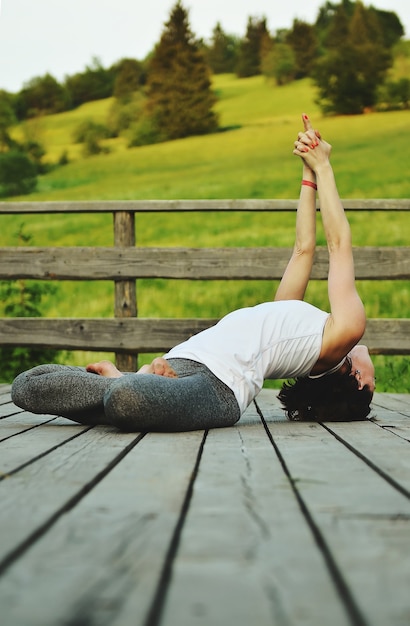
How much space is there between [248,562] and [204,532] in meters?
0.20

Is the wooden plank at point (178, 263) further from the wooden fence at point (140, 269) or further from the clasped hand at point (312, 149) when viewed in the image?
the clasped hand at point (312, 149)

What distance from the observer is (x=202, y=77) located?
42.8 metres

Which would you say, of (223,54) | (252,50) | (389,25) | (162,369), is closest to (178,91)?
(252,50)

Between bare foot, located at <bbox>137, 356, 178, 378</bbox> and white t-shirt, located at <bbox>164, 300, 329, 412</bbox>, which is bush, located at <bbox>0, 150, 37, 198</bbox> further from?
bare foot, located at <bbox>137, 356, 178, 378</bbox>

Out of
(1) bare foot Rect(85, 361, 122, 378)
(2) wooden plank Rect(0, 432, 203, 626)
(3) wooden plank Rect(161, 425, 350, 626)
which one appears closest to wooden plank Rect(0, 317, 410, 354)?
(1) bare foot Rect(85, 361, 122, 378)

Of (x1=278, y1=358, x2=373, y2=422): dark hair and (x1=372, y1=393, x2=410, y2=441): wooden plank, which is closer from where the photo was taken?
(x1=372, y1=393, x2=410, y2=441): wooden plank

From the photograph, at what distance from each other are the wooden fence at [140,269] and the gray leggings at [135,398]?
2173mm

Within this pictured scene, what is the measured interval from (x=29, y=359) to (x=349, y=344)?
10.2 ft

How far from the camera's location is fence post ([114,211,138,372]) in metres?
5.45

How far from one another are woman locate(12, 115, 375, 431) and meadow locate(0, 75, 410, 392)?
244 cm

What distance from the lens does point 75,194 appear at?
2836cm

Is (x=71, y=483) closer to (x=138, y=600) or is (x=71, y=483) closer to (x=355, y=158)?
(x=138, y=600)

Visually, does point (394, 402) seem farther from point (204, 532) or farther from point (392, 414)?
point (204, 532)

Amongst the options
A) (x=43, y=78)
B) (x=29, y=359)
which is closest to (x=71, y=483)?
(x=29, y=359)
